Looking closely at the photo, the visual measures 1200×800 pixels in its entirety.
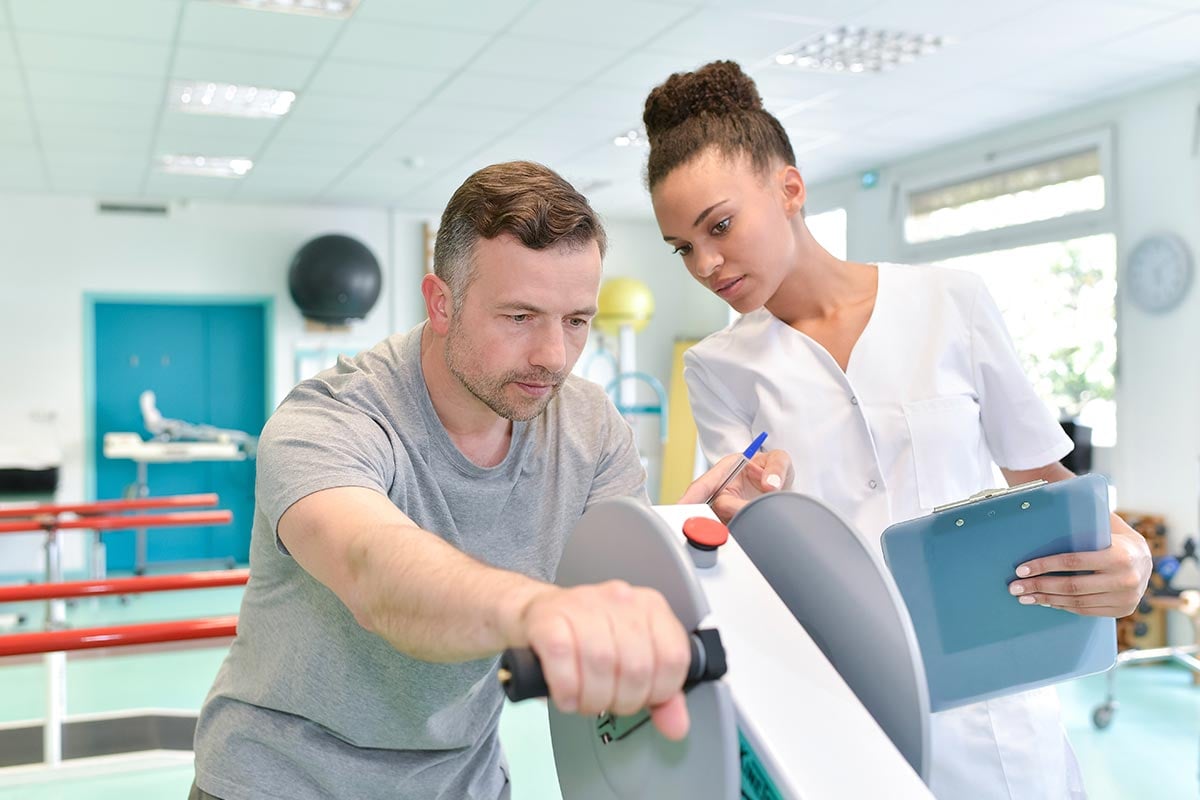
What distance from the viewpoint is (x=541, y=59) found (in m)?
5.08

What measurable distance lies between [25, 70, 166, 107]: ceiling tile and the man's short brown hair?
4.69 metres

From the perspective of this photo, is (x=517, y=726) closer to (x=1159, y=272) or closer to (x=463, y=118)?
(x=463, y=118)

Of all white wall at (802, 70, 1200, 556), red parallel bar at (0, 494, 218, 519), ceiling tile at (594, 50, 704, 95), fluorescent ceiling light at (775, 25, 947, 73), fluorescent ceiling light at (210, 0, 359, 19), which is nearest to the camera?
red parallel bar at (0, 494, 218, 519)

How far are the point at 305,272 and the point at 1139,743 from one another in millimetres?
6643

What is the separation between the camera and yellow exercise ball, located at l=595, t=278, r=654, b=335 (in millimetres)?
9305

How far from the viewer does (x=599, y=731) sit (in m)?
0.97

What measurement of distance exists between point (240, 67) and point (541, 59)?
149cm

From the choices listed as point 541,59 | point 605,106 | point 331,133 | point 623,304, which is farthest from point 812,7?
point 623,304

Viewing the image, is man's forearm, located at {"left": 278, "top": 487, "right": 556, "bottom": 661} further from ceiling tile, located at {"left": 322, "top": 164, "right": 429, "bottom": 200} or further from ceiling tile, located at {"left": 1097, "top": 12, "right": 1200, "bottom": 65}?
ceiling tile, located at {"left": 322, "top": 164, "right": 429, "bottom": 200}

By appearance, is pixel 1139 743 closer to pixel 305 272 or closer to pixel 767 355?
pixel 767 355

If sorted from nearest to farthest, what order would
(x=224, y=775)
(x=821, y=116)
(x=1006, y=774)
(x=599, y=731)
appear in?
(x=599, y=731)
(x=224, y=775)
(x=1006, y=774)
(x=821, y=116)

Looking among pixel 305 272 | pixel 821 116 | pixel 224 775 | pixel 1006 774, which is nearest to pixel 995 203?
pixel 821 116

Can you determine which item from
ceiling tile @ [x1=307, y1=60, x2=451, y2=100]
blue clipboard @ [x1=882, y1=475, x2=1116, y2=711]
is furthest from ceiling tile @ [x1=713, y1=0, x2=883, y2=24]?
blue clipboard @ [x1=882, y1=475, x2=1116, y2=711]

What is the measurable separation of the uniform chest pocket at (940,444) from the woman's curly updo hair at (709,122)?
421 millimetres
